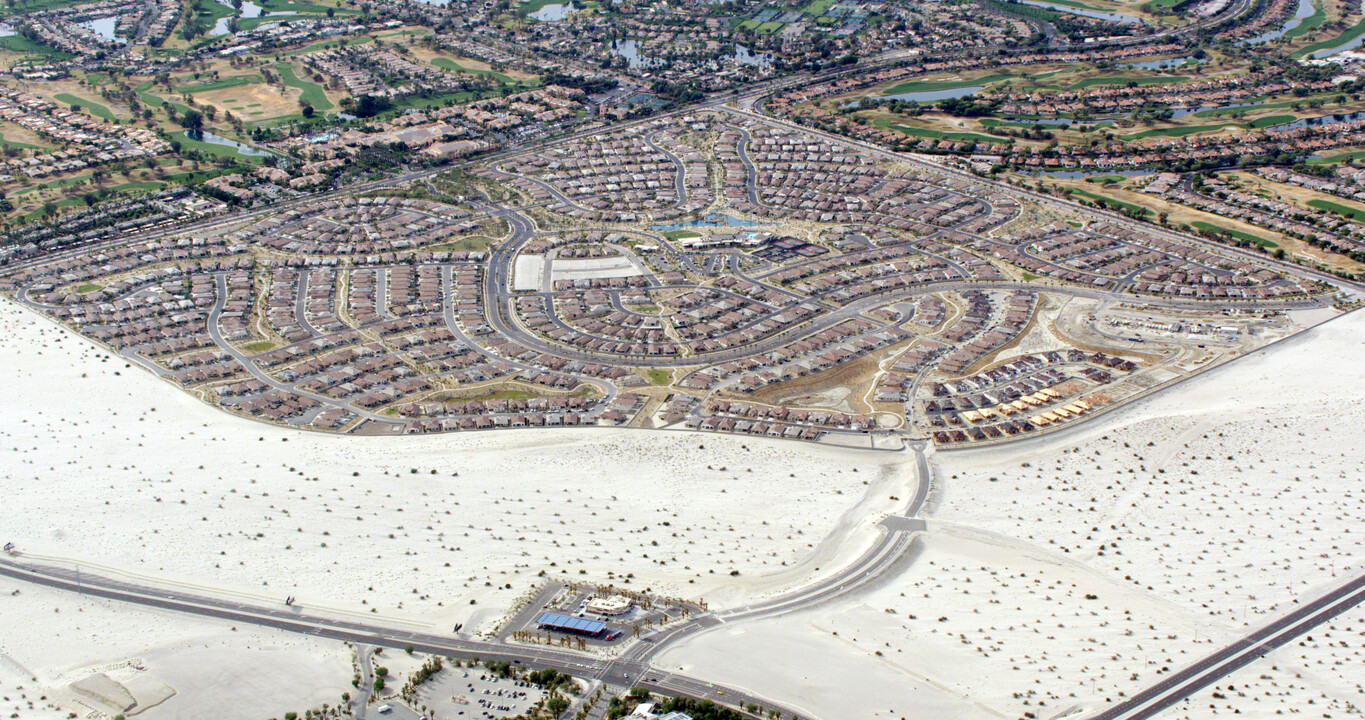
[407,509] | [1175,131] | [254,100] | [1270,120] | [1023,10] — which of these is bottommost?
[407,509]

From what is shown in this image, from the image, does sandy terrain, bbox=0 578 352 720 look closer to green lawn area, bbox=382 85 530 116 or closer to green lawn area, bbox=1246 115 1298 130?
green lawn area, bbox=382 85 530 116

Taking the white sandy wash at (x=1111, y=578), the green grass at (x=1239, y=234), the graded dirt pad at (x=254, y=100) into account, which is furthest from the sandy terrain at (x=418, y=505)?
the graded dirt pad at (x=254, y=100)

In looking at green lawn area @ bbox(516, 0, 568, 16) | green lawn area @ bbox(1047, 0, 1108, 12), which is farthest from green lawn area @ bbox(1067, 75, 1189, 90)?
green lawn area @ bbox(516, 0, 568, 16)

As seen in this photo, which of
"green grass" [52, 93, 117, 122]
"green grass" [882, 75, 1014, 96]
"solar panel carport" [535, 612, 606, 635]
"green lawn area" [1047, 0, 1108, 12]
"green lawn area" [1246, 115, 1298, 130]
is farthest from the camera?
Answer: "green lawn area" [1047, 0, 1108, 12]

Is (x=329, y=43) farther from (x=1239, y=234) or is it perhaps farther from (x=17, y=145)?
(x=1239, y=234)

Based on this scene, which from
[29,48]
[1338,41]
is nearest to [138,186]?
[29,48]

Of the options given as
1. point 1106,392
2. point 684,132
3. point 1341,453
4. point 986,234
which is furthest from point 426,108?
point 1341,453
